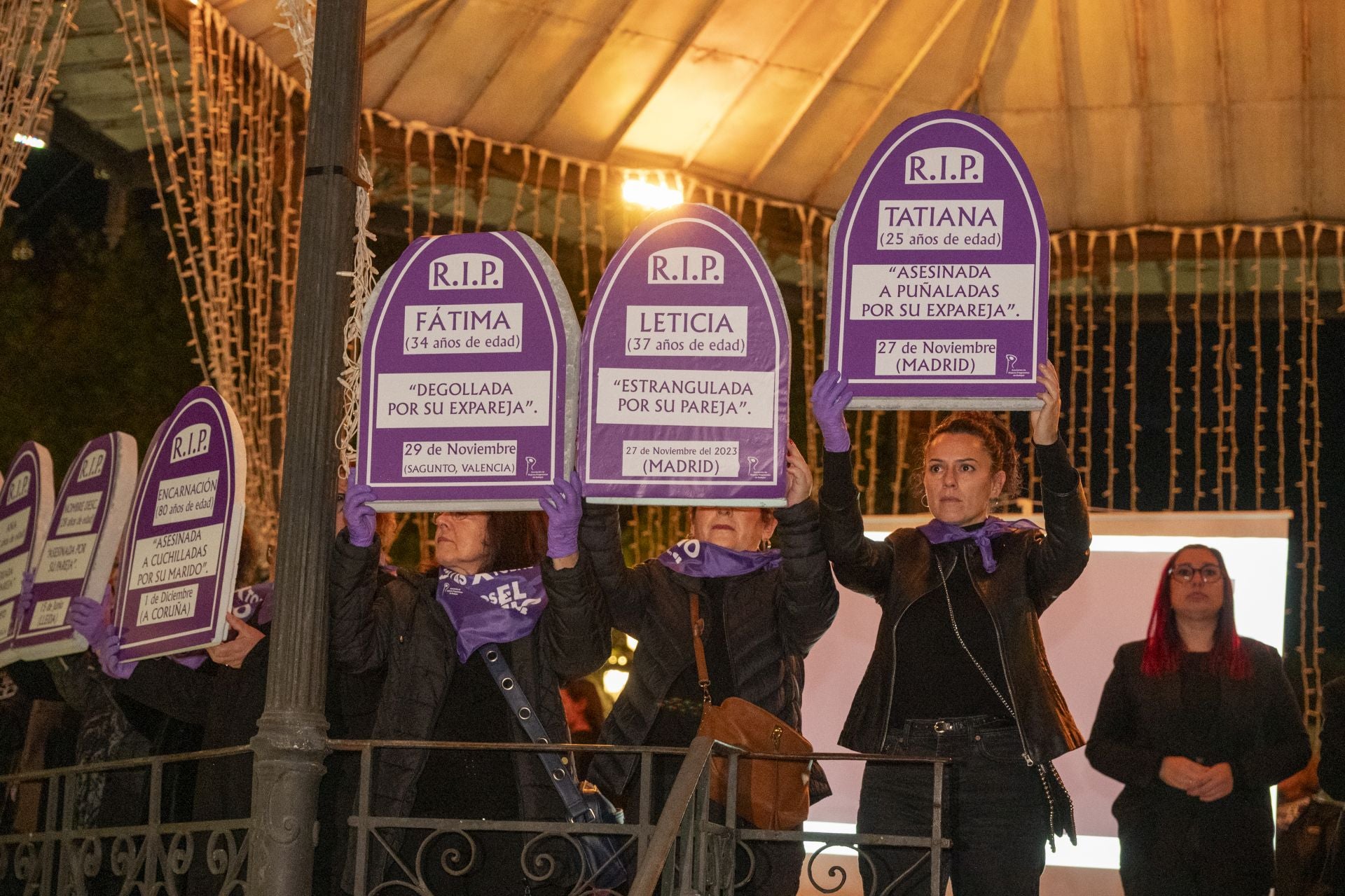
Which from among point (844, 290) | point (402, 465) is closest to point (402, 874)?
point (402, 465)

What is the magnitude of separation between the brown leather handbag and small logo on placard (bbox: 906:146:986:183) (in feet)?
4.64

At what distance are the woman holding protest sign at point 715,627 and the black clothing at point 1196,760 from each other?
49.0 inches

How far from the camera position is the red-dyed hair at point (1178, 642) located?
595 cm

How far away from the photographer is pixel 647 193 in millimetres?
9188

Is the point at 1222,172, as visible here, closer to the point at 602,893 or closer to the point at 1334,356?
the point at 602,893

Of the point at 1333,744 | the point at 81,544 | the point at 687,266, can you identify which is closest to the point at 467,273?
the point at 687,266


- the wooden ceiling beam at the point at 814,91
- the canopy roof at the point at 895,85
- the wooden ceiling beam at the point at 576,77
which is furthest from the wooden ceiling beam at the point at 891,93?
the wooden ceiling beam at the point at 576,77

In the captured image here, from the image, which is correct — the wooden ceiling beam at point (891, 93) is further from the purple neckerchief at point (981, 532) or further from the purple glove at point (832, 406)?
the purple glove at point (832, 406)

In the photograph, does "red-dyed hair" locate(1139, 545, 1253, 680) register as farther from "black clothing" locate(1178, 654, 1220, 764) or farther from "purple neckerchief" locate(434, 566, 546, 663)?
"purple neckerchief" locate(434, 566, 546, 663)

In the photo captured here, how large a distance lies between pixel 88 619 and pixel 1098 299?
961 centimetres

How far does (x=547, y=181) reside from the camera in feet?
30.8

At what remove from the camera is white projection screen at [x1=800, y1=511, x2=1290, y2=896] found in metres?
7.47

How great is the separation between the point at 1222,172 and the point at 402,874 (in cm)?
578

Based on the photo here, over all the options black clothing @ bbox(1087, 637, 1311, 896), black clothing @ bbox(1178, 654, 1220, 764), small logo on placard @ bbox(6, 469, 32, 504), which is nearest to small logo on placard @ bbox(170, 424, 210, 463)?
small logo on placard @ bbox(6, 469, 32, 504)
